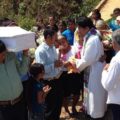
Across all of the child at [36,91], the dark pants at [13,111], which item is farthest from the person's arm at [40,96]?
the dark pants at [13,111]

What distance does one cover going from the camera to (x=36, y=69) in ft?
20.7

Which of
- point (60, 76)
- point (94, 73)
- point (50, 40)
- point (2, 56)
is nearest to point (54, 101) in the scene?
point (60, 76)

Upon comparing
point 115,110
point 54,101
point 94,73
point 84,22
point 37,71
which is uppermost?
point 84,22

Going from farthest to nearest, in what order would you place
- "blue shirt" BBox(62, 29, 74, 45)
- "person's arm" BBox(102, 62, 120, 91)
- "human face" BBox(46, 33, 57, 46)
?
"blue shirt" BBox(62, 29, 74, 45) → "human face" BBox(46, 33, 57, 46) → "person's arm" BBox(102, 62, 120, 91)

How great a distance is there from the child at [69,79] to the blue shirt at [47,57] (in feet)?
1.63

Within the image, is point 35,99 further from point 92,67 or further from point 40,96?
point 92,67

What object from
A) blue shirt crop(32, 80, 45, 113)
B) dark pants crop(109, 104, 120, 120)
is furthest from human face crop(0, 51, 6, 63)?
dark pants crop(109, 104, 120, 120)

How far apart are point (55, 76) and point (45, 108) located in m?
0.53

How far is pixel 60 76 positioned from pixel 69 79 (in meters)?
0.45

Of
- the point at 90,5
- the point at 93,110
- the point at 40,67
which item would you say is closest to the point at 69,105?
the point at 93,110

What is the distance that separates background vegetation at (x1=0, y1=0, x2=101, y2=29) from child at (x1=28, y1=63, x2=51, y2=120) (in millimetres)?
9689

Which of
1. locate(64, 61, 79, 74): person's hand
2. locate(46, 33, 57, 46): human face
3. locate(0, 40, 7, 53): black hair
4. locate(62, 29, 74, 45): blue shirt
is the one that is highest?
locate(0, 40, 7, 53): black hair

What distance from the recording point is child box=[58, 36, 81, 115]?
730 cm

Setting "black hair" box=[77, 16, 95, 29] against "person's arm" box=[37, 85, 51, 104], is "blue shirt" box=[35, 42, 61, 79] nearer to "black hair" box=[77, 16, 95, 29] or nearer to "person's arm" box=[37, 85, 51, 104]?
"person's arm" box=[37, 85, 51, 104]
